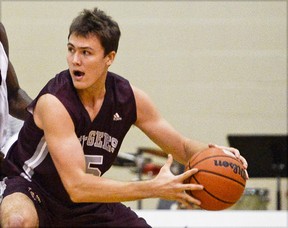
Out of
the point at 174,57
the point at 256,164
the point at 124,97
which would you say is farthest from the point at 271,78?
the point at 124,97

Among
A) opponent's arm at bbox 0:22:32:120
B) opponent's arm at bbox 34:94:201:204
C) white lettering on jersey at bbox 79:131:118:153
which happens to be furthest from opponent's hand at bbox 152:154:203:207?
opponent's arm at bbox 0:22:32:120

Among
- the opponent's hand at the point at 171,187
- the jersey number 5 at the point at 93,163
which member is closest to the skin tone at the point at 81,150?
the opponent's hand at the point at 171,187

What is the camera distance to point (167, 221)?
223 inches

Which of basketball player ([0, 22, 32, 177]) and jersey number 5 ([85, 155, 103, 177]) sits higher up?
basketball player ([0, 22, 32, 177])

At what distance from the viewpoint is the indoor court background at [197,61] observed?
8.89 m

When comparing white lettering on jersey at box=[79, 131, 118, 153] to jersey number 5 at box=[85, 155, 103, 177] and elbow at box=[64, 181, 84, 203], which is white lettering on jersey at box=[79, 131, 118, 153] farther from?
elbow at box=[64, 181, 84, 203]

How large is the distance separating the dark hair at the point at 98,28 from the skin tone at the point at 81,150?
29 millimetres

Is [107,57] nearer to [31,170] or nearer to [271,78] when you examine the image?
[31,170]

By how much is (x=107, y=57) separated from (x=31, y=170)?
2.51 feet

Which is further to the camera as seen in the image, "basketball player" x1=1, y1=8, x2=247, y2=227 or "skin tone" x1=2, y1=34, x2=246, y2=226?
"basketball player" x1=1, y1=8, x2=247, y2=227

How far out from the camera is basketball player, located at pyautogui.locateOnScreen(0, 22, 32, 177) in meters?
4.38

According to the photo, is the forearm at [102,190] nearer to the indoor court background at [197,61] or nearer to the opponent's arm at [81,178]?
the opponent's arm at [81,178]

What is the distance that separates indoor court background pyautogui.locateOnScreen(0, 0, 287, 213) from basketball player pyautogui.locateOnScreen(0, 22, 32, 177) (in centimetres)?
426

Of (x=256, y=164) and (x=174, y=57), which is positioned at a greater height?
(x=174, y=57)
